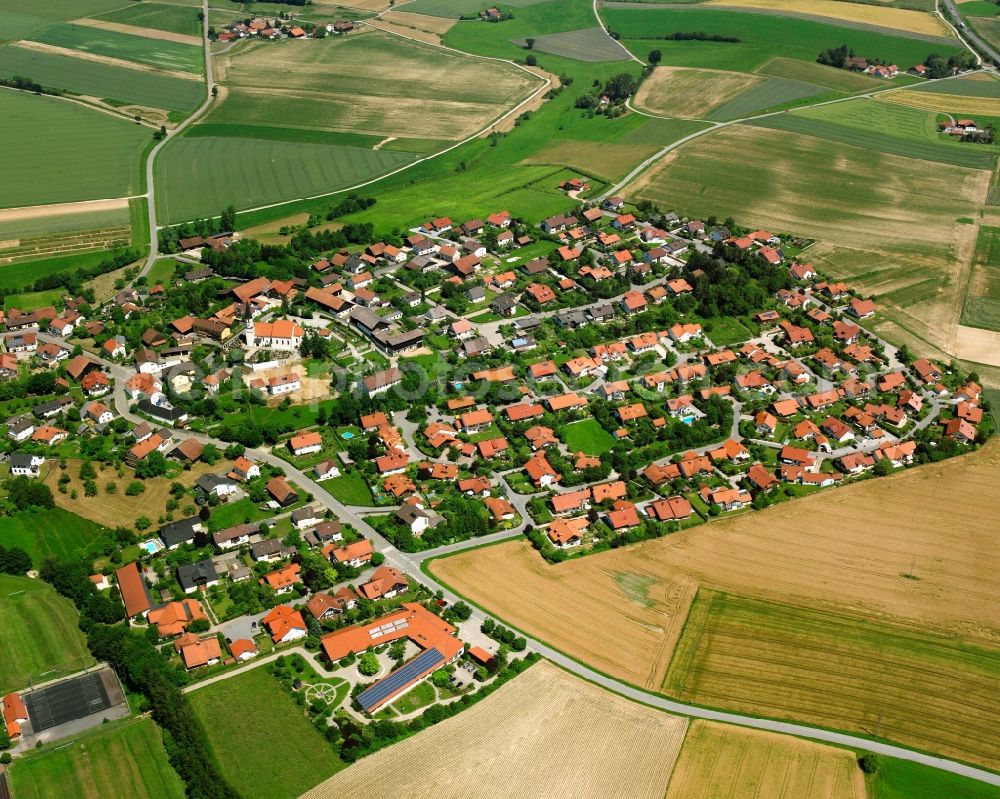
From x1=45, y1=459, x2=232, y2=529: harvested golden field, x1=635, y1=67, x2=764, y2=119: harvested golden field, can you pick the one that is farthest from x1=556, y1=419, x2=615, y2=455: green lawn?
x1=635, y1=67, x2=764, y2=119: harvested golden field

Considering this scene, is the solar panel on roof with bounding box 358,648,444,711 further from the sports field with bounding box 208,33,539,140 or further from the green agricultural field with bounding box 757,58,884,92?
the green agricultural field with bounding box 757,58,884,92

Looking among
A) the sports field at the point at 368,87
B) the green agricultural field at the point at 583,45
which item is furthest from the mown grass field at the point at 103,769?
the green agricultural field at the point at 583,45

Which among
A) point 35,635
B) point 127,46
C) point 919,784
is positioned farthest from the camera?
point 127,46

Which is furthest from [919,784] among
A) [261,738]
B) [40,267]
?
[40,267]

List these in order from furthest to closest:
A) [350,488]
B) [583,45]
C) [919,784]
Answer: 1. [583,45]
2. [350,488]
3. [919,784]

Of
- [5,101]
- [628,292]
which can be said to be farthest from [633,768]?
[5,101]

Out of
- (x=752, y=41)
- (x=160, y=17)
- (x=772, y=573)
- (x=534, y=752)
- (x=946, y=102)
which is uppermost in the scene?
(x=752, y=41)

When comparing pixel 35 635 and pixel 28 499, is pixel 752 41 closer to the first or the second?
pixel 28 499
